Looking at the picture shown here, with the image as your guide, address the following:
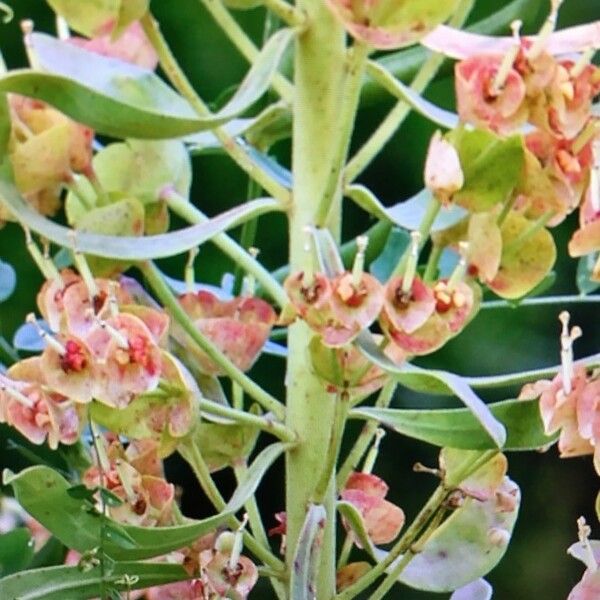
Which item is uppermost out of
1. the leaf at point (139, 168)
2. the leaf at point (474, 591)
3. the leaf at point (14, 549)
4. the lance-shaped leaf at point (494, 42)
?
the lance-shaped leaf at point (494, 42)

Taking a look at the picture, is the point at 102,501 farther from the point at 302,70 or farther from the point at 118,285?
the point at 302,70

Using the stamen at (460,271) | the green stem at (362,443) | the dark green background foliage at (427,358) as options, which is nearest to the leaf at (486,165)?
the stamen at (460,271)

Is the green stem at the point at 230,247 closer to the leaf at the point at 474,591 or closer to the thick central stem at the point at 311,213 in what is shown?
the thick central stem at the point at 311,213

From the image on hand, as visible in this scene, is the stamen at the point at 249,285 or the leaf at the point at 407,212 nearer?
the leaf at the point at 407,212

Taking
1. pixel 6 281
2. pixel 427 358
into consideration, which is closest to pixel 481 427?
pixel 6 281

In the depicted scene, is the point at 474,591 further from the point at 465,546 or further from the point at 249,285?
the point at 249,285

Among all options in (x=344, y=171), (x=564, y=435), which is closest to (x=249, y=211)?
(x=344, y=171)

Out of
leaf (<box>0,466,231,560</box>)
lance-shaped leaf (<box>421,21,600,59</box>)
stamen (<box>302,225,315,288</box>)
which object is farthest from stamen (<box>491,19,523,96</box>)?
leaf (<box>0,466,231,560</box>)
